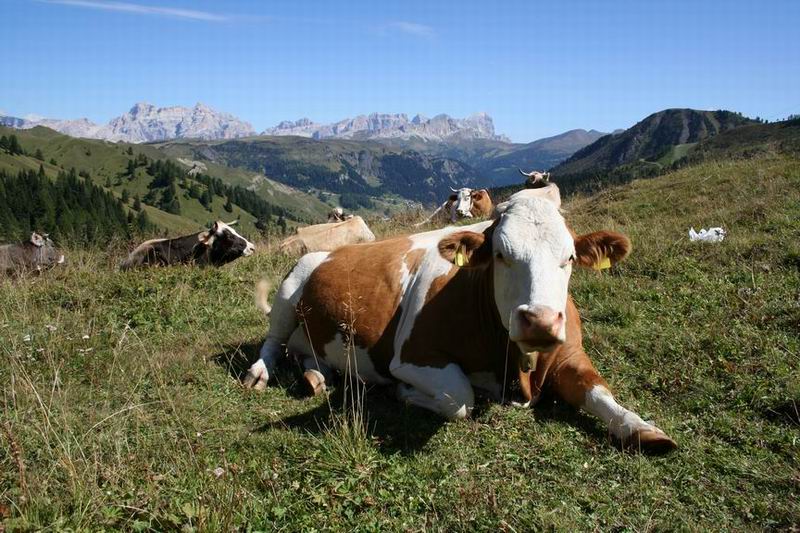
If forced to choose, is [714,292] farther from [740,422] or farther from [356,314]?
[356,314]

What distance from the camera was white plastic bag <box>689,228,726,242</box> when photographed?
10.2 meters

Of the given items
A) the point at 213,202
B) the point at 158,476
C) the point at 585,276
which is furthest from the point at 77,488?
the point at 213,202

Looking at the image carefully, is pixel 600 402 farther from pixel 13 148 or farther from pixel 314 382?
pixel 13 148

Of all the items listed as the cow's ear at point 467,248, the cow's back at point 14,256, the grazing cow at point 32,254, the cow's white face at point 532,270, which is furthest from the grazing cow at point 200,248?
the cow's white face at point 532,270

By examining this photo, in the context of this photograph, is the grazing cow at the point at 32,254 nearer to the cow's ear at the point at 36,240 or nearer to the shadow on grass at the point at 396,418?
the cow's ear at the point at 36,240

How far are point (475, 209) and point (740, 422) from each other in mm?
17042

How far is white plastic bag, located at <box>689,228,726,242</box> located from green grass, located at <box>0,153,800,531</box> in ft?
3.82

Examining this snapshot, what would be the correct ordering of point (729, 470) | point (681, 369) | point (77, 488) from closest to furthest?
1. point (77, 488)
2. point (729, 470)
3. point (681, 369)

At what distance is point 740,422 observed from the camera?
4945mm

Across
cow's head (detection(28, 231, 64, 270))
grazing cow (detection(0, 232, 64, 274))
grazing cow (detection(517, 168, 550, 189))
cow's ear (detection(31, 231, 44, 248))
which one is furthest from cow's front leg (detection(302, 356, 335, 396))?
cow's ear (detection(31, 231, 44, 248))

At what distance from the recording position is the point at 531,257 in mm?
4430

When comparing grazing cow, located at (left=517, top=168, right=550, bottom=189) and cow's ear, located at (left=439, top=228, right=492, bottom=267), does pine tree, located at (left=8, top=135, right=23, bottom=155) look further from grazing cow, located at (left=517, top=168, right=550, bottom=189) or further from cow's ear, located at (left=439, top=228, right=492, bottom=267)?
cow's ear, located at (left=439, top=228, right=492, bottom=267)

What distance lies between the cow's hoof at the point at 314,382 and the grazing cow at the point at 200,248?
981cm

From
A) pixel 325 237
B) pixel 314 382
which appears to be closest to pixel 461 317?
pixel 314 382
